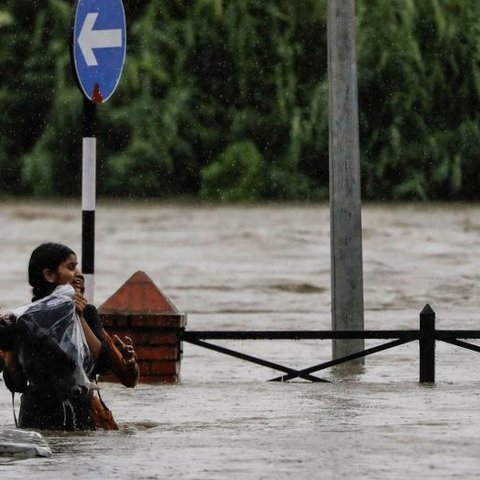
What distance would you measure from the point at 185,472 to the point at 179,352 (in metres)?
5.88

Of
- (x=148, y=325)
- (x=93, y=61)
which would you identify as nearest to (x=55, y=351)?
(x=93, y=61)

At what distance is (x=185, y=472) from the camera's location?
26.6 ft

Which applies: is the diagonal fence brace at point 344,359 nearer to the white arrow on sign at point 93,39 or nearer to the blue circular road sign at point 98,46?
the blue circular road sign at point 98,46

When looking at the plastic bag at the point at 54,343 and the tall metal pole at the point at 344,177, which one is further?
the tall metal pole at the point at 344,177

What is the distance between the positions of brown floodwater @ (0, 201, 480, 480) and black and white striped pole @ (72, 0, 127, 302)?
162 centimetres

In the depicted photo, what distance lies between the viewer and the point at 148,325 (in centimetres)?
1384

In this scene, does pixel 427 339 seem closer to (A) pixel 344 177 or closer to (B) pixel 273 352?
(A) pixel 344 177

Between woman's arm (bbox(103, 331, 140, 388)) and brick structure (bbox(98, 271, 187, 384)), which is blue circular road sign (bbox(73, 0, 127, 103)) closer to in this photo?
brick structure (bbox(98, 271, 187, 384))

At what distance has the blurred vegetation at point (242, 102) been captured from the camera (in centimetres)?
3531

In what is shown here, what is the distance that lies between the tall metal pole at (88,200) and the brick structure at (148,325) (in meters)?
1.51

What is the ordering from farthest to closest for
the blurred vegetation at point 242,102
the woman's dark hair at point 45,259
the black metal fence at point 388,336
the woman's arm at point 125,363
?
the blurred vegetation at point 242,102 → the black metal fence at point 388,336 → the woman's arm at point 125,363 → the woman's dark hair at point 45,259

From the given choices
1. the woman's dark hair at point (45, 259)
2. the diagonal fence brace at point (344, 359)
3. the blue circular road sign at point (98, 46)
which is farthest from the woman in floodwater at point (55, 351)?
the diagonal fence brace at point (344, 359)

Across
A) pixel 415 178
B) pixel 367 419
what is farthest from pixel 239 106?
pixel 367 419

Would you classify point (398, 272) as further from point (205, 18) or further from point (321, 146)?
point (205, 18)
